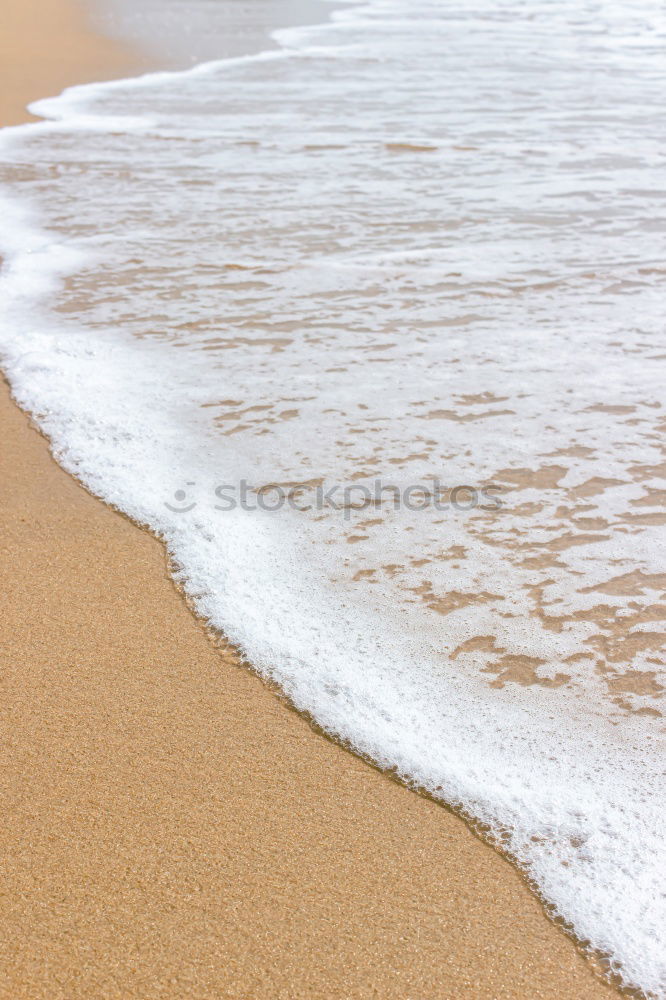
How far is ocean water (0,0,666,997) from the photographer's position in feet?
6.22

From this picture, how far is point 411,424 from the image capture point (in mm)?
3049

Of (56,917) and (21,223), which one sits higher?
(21,223)

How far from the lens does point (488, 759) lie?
1863mm

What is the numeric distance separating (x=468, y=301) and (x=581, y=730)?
247 centimetres

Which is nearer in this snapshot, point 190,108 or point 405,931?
point 405,931

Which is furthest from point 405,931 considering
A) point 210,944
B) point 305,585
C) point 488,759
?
point 305,585

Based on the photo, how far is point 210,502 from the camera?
2.65 meters

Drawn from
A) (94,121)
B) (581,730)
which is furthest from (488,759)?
(94,121)

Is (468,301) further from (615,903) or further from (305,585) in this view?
(615,903)

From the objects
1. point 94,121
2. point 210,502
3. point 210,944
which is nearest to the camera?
point 210,944

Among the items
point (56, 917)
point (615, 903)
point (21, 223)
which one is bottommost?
point (615, 903)

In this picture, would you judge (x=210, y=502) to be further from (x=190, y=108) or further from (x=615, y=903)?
(x=190, y=108)

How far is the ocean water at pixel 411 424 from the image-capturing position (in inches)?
74.7

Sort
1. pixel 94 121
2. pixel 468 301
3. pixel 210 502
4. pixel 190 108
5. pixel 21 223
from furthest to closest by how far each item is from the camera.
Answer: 1. pixel 190 108
2. pixel 94 121
3. pixel 21 223
4. pixel 468 301
5. pixel 210 502
